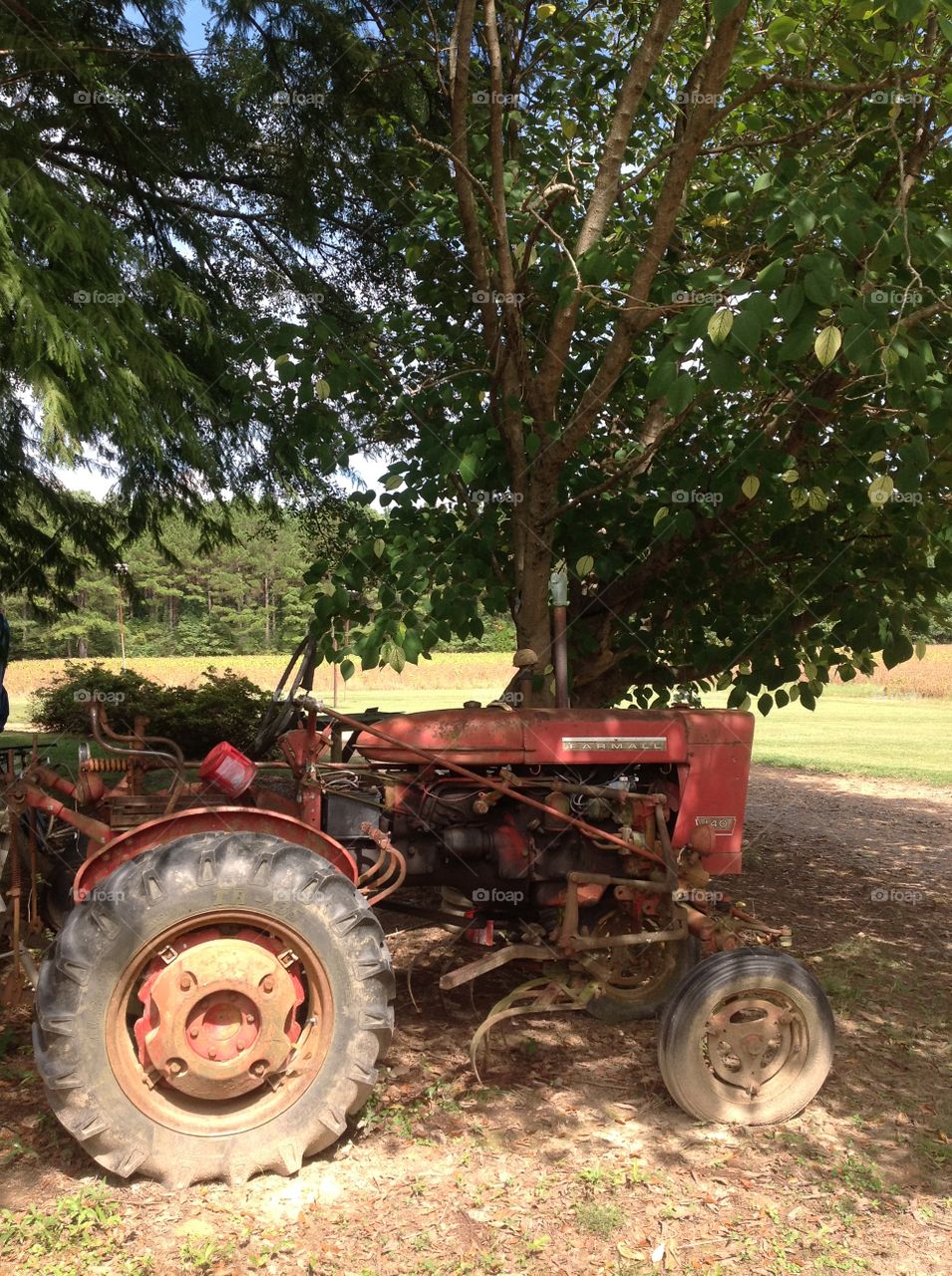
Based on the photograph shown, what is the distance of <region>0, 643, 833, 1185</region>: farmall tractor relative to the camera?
111 inches

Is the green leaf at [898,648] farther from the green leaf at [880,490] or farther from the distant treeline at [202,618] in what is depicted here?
the distant treeline at [202,618]

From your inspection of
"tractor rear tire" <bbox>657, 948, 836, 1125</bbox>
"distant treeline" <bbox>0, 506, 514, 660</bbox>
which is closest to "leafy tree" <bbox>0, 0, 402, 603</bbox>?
"tractor rear tire" <bbox>657, 948, 836, 1125</bbox>

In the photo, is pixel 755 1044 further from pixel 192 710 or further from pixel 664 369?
pixel 192 710

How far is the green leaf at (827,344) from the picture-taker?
3.33 m

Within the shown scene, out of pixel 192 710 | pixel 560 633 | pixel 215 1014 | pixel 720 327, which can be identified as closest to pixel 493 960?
pixel 215 1014

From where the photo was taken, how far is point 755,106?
5996 mm

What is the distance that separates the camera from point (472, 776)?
346 cm

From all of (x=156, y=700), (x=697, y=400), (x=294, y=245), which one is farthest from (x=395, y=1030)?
(x=156, y=700)

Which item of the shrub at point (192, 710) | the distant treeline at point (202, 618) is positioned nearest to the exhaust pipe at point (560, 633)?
the shrub at point (192, 710)

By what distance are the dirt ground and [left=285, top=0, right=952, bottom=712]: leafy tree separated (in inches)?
69.0

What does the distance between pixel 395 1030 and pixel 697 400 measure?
10.6 ft

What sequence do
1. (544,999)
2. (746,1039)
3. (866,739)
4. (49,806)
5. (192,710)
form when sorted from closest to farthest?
(49,806) < (746,1039) < (544,999) < (192,710) < (866,739)

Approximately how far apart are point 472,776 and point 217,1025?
1.12 m

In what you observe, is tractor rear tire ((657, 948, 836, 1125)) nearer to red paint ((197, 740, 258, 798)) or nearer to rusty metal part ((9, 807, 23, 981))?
red paint ((197, 740, 258, 798))
